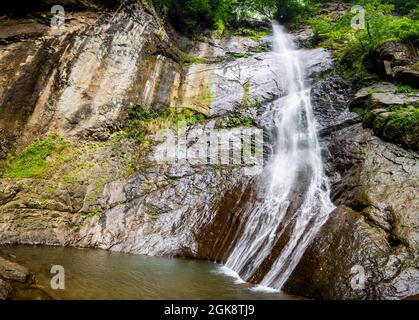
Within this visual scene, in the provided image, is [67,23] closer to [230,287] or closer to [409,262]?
[230,287]

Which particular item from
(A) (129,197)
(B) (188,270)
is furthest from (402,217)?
(A) (129,197)

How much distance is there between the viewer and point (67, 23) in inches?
498

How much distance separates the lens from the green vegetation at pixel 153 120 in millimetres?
12305

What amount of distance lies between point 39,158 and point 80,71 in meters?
3.80

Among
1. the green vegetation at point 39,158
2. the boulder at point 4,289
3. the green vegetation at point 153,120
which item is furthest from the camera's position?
the green vegetation at point 153,120

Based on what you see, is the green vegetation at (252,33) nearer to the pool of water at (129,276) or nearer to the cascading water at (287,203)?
the cascading water at (287,203)

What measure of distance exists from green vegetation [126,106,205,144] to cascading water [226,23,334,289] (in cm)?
341

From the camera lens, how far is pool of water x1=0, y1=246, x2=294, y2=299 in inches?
208

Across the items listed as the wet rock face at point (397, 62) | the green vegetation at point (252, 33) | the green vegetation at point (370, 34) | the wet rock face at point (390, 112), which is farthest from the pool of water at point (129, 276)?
the green vegetation at point (252, 33)

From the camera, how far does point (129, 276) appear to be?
6.20 meters

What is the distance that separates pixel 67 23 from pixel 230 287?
11.9 meters

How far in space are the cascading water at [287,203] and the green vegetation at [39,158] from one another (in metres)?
6.53

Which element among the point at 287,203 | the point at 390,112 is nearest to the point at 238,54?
the point at 390,112

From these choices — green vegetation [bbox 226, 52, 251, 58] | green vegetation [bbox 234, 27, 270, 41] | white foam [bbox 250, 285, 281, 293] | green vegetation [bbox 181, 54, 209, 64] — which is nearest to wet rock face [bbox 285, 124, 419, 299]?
white foam [bbox 250, 285, 281, 293]
